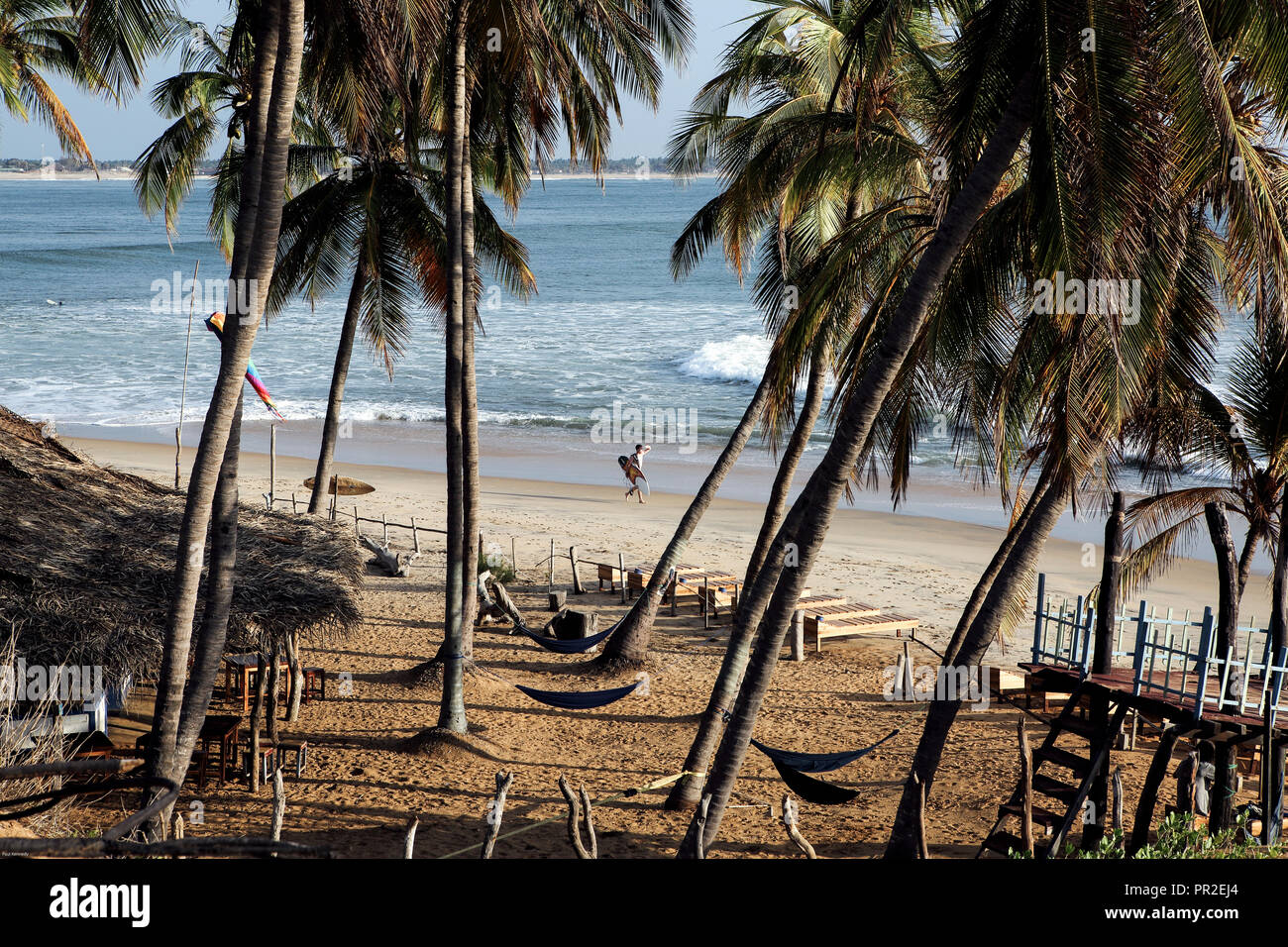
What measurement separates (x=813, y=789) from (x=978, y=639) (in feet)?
5.10

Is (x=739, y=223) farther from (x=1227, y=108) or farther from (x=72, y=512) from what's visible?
(x=72, y=512)

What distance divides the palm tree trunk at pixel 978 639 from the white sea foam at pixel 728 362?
98.1 ft

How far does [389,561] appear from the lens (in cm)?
1537

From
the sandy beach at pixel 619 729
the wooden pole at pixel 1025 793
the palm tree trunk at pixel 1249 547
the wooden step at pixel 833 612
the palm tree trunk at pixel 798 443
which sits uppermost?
the palm tree trunk at pixel 798 443

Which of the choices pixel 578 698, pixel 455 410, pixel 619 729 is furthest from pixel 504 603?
pixel 455 410

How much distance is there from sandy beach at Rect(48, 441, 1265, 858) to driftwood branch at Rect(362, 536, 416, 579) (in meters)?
0.17

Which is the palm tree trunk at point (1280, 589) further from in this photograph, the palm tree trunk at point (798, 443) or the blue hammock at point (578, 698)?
the blue hammock at point (578, 698)

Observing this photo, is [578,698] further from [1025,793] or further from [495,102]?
[495,102]

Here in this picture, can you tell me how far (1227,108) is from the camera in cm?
510

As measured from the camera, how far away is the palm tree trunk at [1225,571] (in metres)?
8.95

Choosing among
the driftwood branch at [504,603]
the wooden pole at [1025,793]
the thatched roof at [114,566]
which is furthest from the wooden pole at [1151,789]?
the driftwood branch at [504,603]

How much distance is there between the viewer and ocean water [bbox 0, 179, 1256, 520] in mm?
27797

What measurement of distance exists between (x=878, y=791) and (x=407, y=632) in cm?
631
